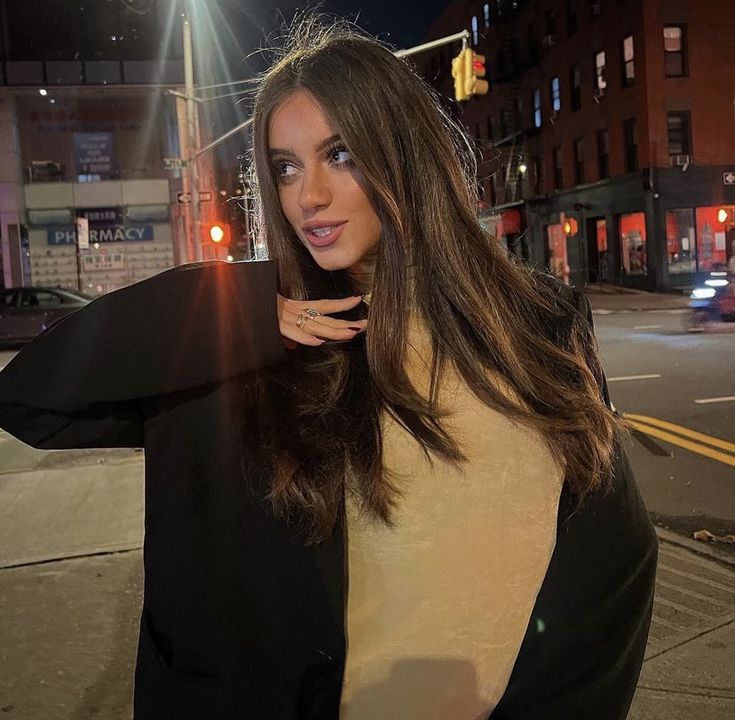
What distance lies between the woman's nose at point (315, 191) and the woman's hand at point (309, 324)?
182 mm

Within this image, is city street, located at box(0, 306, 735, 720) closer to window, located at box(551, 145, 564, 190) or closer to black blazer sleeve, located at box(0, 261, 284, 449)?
black blazer sleeve, located at box(0, 261, 284, 449)

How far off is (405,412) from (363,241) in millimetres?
327

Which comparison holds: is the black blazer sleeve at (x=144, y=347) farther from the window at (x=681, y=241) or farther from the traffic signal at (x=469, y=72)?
the window at (x=681, y=241)

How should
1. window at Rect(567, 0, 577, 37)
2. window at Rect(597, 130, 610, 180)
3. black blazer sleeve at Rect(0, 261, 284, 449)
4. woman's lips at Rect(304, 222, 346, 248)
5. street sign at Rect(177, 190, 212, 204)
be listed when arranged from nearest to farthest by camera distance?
black blazer sleeve at Rect(0, 261, 284, 449) → woman's lips at Rect(304, 222, 346, 248) → street sign at Rect(177, 190, 212, 204) → window at Rect(597, 130, 610, 180) → window at Rect(567, 0, 577, 37)

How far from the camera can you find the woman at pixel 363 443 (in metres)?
1.13

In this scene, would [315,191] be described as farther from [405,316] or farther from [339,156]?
[405,316]

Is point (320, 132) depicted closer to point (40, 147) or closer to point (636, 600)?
point (636, 600)

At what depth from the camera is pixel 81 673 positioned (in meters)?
3.46

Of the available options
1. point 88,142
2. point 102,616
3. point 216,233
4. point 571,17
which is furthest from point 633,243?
point 102,616

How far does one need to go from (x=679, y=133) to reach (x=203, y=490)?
110ft

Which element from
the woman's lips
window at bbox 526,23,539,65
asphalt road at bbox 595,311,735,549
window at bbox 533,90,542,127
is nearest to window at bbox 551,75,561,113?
window at bbox 533,90,542,127

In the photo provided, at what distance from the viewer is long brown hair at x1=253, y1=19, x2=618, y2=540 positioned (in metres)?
1.25

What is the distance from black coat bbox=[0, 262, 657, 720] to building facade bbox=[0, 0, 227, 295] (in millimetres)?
29279

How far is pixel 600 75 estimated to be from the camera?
33281 millimetres
